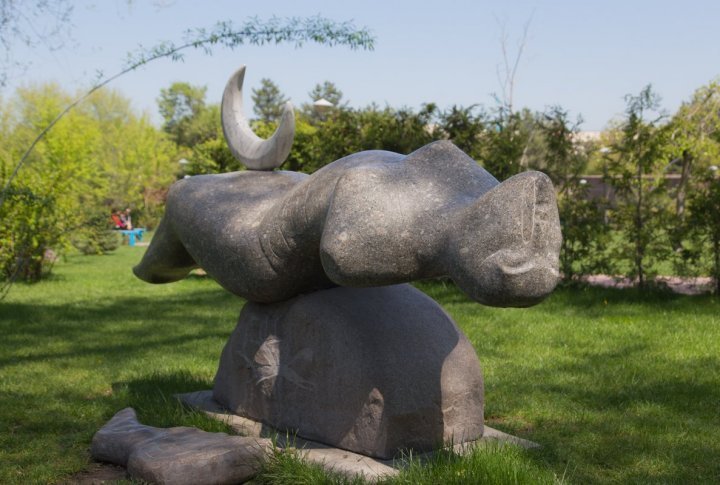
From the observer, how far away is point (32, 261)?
13.0 metres

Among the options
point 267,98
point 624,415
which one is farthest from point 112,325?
point 267,98

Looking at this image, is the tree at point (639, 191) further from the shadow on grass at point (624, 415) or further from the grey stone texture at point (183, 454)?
the grey stone texture at point (183, 454)

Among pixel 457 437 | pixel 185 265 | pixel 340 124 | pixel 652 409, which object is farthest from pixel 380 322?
pixel 340 124

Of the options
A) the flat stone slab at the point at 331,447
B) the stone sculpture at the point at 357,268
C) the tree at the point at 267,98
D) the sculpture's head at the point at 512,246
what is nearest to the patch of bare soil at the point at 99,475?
the flat stone slab at the point at 331,447

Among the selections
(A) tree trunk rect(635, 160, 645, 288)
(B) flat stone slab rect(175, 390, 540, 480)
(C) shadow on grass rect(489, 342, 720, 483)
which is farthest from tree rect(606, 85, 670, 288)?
(B) flat stone slab rect(175, 390, 540, 480)

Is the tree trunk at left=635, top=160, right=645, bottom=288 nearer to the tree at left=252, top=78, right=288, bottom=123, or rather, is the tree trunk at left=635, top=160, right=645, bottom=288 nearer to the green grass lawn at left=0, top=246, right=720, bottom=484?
the green grass lawn at left=0, top=246, right=720, bottom=484

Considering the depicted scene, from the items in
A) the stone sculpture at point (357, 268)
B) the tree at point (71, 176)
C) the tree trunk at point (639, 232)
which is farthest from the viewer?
the tree at point (71, 176)

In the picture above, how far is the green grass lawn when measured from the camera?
4.16m

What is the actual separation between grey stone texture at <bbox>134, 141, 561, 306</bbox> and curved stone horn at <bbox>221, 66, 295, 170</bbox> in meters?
0.20

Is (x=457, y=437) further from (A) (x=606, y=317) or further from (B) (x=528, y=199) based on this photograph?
(A) (x=606, y=317)

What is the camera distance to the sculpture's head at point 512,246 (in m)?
3.04

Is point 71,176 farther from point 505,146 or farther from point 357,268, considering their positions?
point 357,268

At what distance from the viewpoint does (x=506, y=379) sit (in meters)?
6.12

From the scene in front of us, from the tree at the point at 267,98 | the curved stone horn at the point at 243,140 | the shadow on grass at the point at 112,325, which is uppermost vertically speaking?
the tree at the point at 267,98
